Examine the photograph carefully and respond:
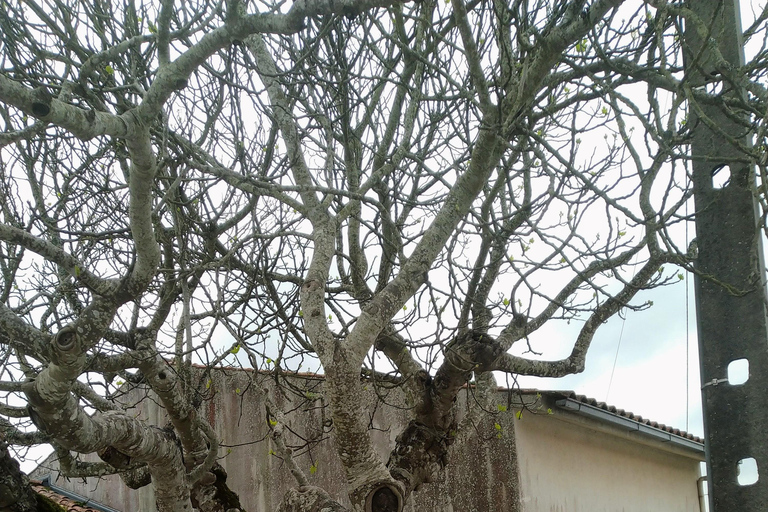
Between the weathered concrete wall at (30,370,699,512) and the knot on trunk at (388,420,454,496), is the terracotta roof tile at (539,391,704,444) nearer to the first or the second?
the weathered concrete wall at (30,370,699,512)

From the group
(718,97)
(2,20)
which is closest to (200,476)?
(2,20)

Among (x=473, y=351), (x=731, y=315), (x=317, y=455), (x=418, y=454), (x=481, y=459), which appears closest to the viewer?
(x=731, y=315)

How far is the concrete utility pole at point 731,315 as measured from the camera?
2824mm

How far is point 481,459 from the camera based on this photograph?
757 cm

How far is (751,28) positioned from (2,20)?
567 centimetres

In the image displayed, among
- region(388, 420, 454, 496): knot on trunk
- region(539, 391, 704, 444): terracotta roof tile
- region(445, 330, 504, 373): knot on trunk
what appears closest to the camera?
region(445, 330, 504, 373): knot on trunk

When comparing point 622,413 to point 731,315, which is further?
point 622,413

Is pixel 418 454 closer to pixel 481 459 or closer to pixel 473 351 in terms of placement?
pixel 473 351

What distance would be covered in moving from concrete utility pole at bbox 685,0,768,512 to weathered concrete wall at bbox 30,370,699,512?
3.79 meters

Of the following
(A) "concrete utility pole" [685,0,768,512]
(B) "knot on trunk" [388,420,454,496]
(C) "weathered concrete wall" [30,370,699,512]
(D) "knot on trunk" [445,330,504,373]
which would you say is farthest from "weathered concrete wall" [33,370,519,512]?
(A) "concrete utility pole" [685,0,768,512]

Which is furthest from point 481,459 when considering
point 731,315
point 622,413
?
point 731,315

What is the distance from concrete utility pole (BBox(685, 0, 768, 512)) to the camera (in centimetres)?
282

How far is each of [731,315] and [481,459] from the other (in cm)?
505

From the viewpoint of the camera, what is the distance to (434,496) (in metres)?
7.68
